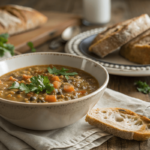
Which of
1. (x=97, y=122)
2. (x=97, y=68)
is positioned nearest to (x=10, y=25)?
(x=97, y=68)

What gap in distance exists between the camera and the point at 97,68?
2.31m

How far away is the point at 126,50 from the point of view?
3.12m

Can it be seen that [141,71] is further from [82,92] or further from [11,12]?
[11,12]

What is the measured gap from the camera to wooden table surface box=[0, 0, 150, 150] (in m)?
1.82

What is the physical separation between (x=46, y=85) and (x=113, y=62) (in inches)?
53.9

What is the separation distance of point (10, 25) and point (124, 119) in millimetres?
3165

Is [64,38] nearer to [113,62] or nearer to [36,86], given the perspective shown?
[113,62]

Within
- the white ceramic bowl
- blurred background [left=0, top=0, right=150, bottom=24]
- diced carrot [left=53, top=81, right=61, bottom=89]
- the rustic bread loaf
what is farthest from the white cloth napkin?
blurred background [left=0, top=0, right=150, bottom=24]

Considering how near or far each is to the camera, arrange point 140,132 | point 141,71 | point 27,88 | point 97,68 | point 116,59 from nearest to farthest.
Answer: point 140,132
point 27,88
point 97,68
point 141,71
point 116,59

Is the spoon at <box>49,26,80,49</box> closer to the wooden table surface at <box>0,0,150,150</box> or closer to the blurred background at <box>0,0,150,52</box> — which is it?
the wooden table surface at <box>0,0,150,150</box>

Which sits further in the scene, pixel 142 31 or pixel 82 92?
pixel 142 31

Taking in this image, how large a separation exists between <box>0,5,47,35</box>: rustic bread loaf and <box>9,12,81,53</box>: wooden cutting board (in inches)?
4.2

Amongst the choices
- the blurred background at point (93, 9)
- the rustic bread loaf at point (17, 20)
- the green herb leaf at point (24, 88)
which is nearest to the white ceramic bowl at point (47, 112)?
the green herb leaf at point (24, 88)

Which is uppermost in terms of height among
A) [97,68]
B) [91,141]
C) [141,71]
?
[97,68]
